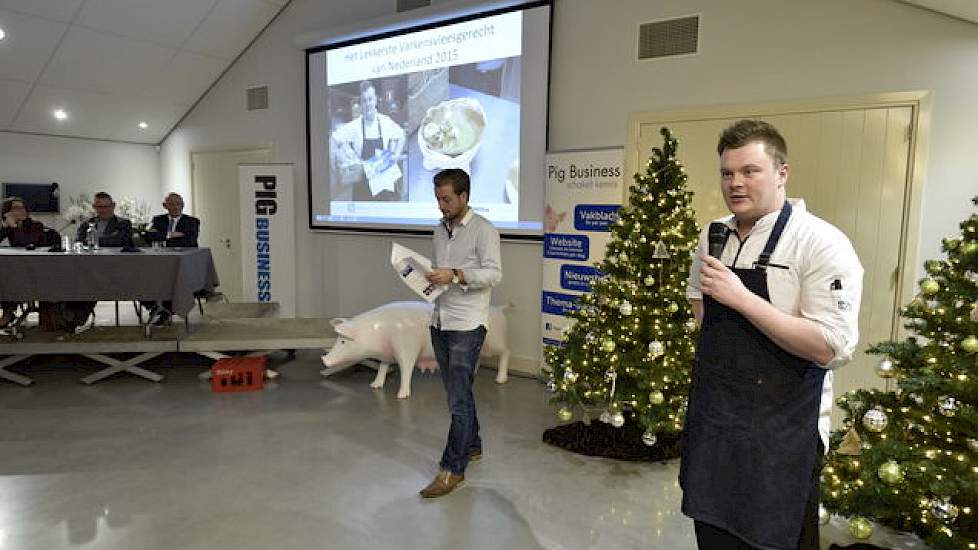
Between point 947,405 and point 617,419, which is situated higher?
point 947,405

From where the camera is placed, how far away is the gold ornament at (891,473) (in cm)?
190

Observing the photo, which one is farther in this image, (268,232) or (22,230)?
(268,232)

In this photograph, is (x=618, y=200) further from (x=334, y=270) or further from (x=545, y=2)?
(x=334, y=270)

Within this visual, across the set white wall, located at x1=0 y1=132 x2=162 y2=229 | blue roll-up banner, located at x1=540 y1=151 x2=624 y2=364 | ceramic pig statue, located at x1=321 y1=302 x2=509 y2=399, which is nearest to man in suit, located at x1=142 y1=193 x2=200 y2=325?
ceramic pig statue, located at x1=321 y1=302 x2=509 y2=399

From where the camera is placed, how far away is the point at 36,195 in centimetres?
787

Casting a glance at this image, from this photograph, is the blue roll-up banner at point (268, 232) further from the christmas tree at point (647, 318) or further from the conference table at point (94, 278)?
the christmas tree at point (647, 318)

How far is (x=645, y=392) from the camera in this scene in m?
3.32

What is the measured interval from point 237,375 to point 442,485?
2483 mm

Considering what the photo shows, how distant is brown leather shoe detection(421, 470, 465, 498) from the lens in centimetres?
295

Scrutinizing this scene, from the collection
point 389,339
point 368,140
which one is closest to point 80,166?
point 368,140

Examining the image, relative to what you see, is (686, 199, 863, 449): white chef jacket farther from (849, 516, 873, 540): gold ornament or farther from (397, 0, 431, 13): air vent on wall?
(397, 0, 431, 13): air vent on wall

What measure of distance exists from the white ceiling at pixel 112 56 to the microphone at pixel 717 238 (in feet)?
21.8

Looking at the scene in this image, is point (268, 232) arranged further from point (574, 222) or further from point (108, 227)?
point (574, 222)

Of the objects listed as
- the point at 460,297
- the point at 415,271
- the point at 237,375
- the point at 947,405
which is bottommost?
the point at 237,375
